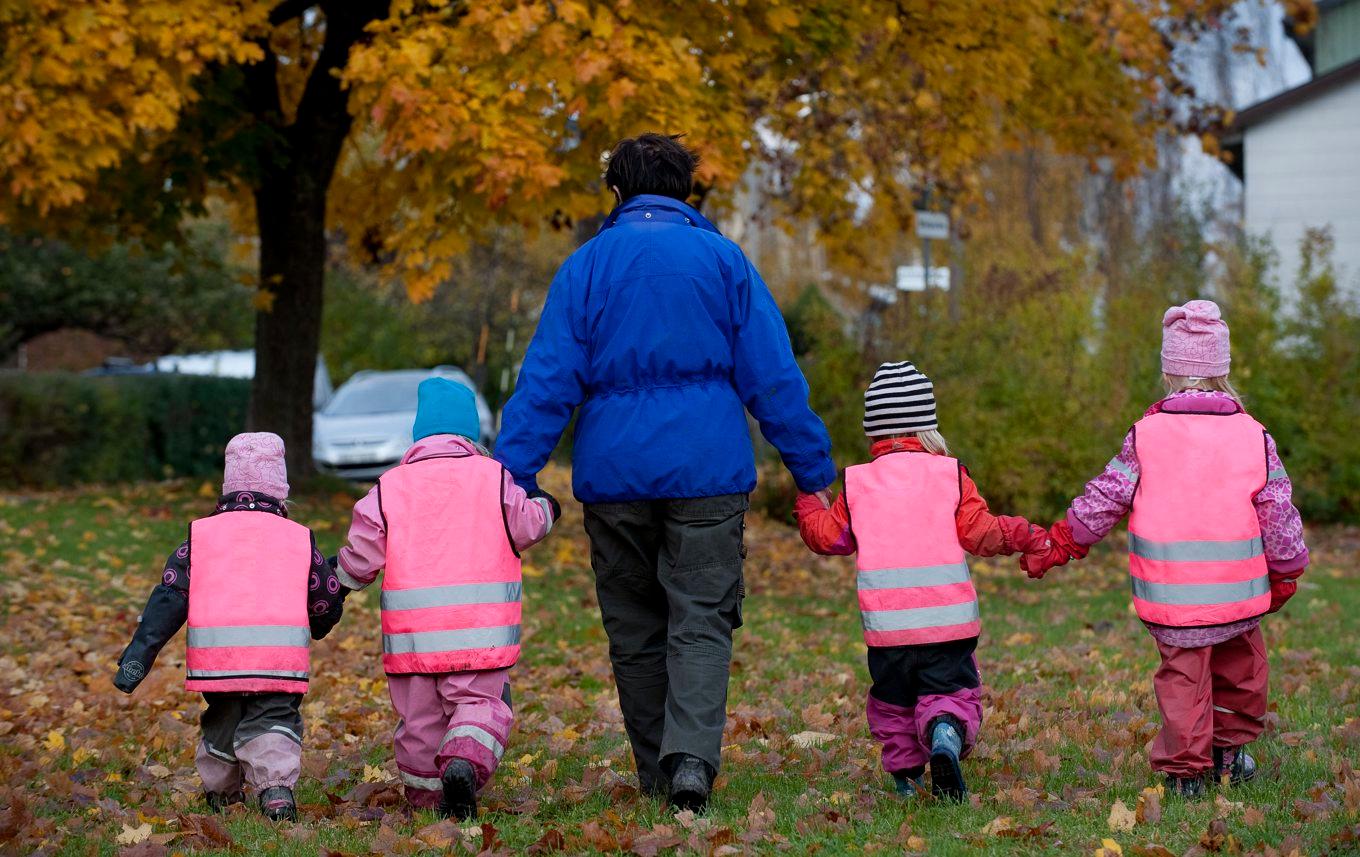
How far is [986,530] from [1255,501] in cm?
82

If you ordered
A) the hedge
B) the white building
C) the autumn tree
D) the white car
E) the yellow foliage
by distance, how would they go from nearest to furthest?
the yellow foliage, the autumn tree, the hedge, the white car, the white building

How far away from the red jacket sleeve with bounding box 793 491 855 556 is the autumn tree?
556 cm

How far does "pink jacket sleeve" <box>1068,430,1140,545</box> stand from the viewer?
15.8ft

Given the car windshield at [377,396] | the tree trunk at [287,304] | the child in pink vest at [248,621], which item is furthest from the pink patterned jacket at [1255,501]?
the car windshield at [377,396]

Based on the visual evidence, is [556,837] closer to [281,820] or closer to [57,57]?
[281,820]

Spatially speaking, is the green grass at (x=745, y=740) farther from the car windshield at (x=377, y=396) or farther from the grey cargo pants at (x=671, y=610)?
the car windshield at (x=377, y=396)

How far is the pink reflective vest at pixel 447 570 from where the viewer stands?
15.6ft

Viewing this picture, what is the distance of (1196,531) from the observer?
4.70 m

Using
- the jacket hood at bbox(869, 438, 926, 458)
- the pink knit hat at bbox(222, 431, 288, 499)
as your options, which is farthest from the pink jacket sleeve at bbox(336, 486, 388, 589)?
the jacket hood at bbox(869, 438, 926, 458)

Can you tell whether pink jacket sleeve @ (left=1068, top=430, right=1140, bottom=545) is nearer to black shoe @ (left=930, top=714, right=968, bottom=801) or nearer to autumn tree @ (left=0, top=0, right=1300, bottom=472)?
black shoe @ (left=930, top=714, right=968, bottom=801)

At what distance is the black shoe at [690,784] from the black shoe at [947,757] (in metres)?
0.69

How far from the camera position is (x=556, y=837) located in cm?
448

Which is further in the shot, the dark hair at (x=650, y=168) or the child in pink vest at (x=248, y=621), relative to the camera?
the dark hair at (x=650, y=168)

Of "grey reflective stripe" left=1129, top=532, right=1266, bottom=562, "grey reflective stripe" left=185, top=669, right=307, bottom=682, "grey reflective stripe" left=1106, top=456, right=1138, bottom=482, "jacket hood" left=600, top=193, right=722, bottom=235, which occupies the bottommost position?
"grey reflective stripe" left=185, top=669, right=307, bottom=682
